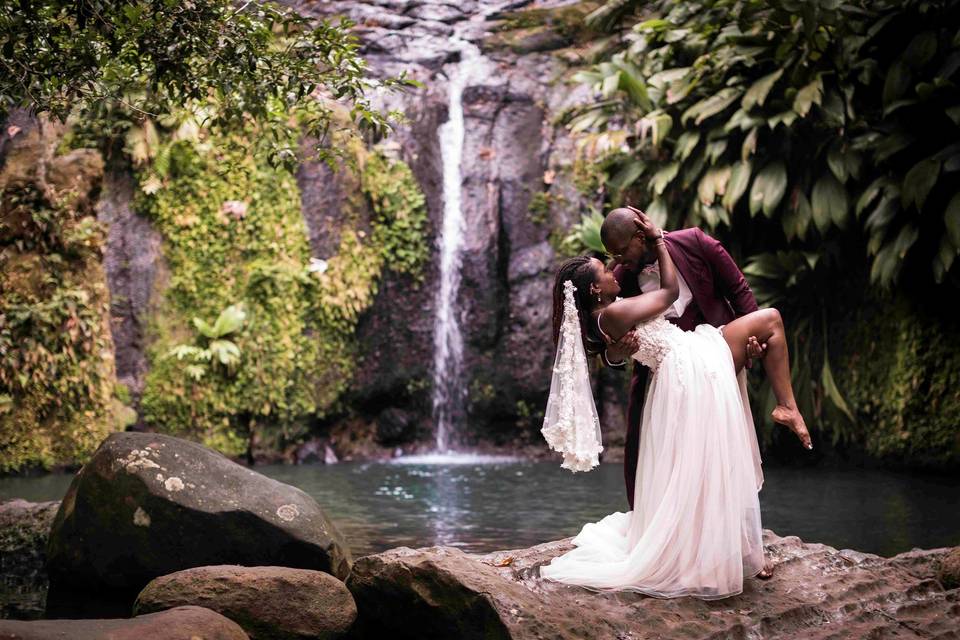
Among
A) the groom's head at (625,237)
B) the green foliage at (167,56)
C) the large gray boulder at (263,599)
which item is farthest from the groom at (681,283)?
the green foliage at (167,56)

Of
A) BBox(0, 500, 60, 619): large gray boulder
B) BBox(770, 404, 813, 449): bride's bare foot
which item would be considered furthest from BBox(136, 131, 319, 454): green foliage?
BBox(770, 404, 813, 449): bride's bare foot

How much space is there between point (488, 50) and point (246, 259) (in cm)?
547

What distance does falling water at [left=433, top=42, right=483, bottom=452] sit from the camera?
45.1ft

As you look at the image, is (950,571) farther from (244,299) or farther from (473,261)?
(244,299)

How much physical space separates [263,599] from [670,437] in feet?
7.00

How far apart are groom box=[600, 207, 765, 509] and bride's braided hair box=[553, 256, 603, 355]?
0.42 ft

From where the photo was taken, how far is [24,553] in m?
6.55

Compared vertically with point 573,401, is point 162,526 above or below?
below

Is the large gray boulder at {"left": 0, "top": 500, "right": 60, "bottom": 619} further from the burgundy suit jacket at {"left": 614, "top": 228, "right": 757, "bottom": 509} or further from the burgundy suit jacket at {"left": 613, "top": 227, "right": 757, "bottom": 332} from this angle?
the burgundy suit jacket at {"left": 613, "top": 227, "right": 757, "bottom": 332}

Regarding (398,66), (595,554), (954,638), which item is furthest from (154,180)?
(954,638)

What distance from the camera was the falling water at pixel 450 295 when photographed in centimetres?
1373

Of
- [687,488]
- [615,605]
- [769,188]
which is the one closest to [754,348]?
[687,488]

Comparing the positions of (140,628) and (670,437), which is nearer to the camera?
(140,628)

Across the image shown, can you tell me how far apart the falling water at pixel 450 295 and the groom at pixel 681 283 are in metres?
8.55
